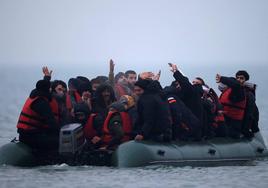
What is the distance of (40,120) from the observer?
908 inches

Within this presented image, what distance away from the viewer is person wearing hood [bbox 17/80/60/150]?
22.8 meters

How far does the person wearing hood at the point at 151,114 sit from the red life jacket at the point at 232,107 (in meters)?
2.39

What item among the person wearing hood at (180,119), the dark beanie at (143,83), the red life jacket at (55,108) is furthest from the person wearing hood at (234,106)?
the red life jacket at (55,108)

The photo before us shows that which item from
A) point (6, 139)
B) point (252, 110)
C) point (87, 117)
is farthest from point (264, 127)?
point (87, 117)

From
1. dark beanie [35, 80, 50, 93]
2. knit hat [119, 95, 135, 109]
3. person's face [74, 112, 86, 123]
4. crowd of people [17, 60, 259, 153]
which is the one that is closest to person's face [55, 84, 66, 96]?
crowd of people [17, 60, 259, 153]

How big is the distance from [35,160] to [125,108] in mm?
2101

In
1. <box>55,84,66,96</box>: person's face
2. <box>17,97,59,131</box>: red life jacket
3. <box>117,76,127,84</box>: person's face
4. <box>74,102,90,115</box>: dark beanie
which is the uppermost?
<box>117,76,127,84</box>: person's face

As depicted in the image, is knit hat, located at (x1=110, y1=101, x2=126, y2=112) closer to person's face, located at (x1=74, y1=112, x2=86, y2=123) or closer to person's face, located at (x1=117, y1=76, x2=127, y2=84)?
person's face, located at (x1=74, y1=112, x2=86, y2=123)

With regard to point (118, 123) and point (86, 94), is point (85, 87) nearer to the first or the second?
point (86, 94)

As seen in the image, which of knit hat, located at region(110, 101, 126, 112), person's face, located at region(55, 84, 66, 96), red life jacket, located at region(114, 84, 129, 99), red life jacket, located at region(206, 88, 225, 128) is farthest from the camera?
red life jacket, located at region(114, 84, 129, 99)

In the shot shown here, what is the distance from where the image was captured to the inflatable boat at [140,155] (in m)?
22.8

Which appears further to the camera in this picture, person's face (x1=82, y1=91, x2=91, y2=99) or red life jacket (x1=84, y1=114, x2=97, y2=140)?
person's face (x1=82, y1=91, x2=91, y2=99)

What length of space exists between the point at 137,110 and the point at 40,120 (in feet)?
6.38

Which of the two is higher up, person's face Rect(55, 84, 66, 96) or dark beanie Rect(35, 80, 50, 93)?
dark beanie Rect(35, 80, 50, 93)
